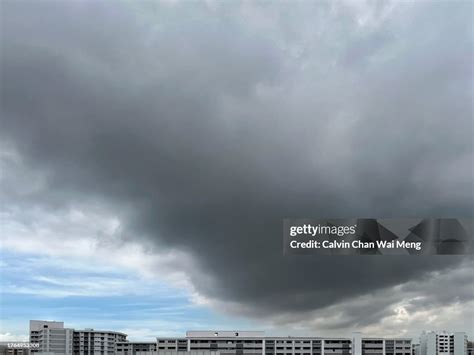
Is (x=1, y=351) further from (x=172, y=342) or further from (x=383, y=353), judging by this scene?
(x=383, y=353)

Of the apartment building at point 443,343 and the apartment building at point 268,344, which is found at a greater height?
the apartment building at point 268,344

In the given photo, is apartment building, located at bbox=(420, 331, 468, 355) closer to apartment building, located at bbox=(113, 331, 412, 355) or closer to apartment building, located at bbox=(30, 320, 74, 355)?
apartment building, located at bbox=(113, 331, 412, 355)

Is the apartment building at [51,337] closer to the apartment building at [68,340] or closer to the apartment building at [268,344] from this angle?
the apartment building at [68,340]

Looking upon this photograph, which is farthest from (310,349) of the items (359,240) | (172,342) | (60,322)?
(359,240)

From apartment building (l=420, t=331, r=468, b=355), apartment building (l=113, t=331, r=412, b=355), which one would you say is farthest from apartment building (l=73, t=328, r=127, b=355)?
apartment building (l=420, t=331, r=468, b=355)

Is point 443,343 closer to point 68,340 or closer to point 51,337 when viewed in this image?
point 68,340

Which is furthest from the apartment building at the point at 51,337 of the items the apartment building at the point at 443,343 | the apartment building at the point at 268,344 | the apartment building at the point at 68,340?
the apartment building at the point at 443,343

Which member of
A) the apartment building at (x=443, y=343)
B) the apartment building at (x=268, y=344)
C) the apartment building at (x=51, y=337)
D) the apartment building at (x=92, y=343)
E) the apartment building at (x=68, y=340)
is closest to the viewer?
the apartment building at (x=268, y=344)

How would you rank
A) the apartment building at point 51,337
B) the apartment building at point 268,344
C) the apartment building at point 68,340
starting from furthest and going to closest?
the apartment building at point 68,340, the apartment building at point 51,337, the apartment building at point 268,344

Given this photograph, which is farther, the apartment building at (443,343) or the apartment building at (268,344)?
the apartment building at (443,343)
